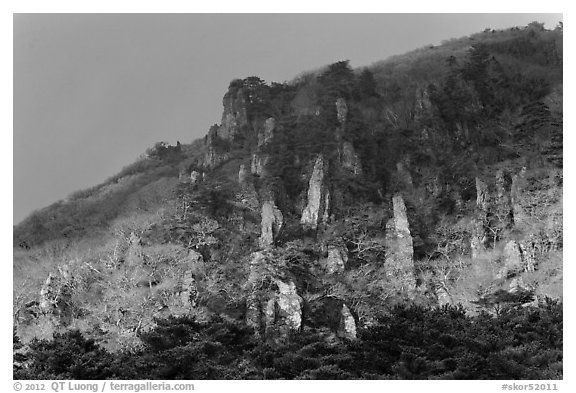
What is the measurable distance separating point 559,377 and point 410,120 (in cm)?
1906

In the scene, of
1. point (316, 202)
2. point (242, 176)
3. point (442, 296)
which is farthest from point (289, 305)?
point (242, 176)

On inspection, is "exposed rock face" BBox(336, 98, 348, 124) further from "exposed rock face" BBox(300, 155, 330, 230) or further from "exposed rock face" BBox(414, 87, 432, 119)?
"exposed rock face" BBox(300, 155, 330, 230)

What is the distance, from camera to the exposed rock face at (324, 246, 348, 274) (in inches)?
944

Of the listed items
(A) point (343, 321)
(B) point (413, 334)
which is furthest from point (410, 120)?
(B) point (413, 334)

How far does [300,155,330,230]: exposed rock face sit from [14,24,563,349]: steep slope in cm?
6

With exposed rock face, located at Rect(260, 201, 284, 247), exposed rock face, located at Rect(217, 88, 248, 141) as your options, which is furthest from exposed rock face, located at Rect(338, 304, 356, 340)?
exposed rock face, located at Rect(217, 88, 248, 141)

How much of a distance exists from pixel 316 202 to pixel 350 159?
11.2ft

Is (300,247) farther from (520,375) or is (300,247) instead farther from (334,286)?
(520,375)

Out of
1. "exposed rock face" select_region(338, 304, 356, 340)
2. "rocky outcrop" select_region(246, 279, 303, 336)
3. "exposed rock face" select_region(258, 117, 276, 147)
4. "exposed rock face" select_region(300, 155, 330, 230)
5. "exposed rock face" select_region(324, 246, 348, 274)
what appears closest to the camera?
"exposed rock face" select_region(338, 304, 356, 340)

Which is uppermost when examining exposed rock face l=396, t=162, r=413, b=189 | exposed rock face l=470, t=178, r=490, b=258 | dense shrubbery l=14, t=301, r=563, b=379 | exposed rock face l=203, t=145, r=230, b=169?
exposed rock face l=203, t=145, r=230, b=169

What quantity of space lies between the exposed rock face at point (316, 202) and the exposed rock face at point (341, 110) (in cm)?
Result: 370

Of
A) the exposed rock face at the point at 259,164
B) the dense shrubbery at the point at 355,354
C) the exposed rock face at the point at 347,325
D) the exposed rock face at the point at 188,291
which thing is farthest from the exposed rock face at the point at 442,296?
the exposed rock face at the point at 259,164

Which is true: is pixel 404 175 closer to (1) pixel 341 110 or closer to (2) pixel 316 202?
(1) pixel 341 110

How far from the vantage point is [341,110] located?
31.6 meters
